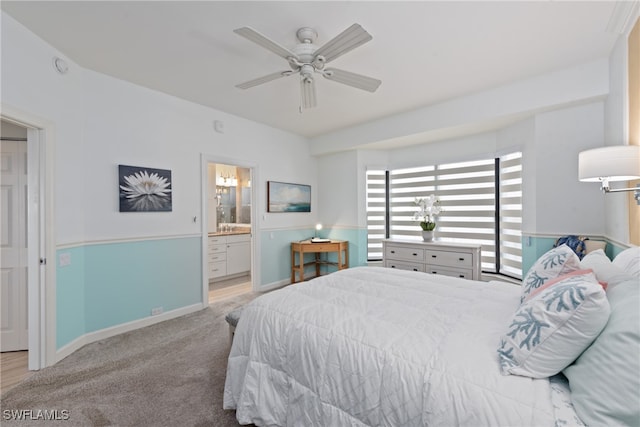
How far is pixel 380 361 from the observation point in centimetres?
126

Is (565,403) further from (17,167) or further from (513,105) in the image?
(17,167)

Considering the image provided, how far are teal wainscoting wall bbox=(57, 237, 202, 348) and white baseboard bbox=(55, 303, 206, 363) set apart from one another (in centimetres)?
4

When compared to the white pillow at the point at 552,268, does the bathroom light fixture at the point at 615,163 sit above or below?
above

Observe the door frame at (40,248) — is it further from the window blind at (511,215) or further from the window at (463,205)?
the window blind at (511,215)

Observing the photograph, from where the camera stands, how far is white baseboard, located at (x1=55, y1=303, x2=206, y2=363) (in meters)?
2.56

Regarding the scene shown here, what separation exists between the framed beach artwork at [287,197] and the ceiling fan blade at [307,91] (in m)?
2.21

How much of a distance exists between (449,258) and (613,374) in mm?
3085

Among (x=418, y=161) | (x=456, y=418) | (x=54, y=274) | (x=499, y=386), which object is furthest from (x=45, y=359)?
(x=418, y=161)

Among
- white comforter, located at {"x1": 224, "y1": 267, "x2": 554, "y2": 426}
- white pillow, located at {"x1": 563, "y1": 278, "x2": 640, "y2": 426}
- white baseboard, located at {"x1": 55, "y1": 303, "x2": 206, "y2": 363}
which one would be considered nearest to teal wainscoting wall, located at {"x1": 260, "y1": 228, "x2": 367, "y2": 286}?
white baseboard, located at {"x1": 55, "y1": 303, "x2": 206, "y2": 363}

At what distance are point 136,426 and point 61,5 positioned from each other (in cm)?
277

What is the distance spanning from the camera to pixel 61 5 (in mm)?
1949

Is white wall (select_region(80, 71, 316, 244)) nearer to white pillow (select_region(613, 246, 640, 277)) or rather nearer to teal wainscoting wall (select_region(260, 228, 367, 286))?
teal wainscoting wall (select_region(260, 228, 367, 286))

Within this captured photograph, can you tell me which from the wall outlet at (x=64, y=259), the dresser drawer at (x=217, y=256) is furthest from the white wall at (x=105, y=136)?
the dresser drawer at (x=217, y=256)

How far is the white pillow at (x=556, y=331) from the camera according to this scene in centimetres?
98
